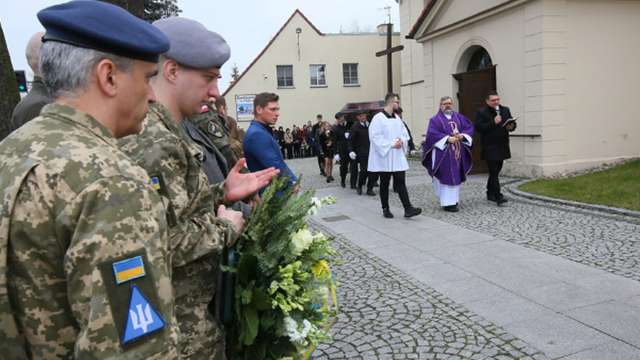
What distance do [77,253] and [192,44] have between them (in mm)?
1086

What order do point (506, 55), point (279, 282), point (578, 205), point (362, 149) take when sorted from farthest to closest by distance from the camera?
point (506, 55) → point (362, 149) → point (578, 205) → point (279, 282)

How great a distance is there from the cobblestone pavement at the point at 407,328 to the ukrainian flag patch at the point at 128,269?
2669 millimetres

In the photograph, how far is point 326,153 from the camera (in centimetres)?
1387

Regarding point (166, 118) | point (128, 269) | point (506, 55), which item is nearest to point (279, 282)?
point (166, 118)

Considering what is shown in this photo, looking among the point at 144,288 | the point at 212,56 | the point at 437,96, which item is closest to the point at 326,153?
the point at 437,96

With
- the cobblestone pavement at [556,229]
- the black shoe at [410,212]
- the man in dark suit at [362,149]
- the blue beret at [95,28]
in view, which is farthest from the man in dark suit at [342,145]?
the blue beret at [95,28]

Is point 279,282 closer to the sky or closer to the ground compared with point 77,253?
closer to the ground

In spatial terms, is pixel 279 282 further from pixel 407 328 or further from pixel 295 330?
pixel 407 328

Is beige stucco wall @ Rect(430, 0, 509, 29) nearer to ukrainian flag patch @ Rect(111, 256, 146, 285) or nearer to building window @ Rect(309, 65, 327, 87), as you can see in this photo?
ukrainian flag patch @ Rect(111, 256, 146, 285)

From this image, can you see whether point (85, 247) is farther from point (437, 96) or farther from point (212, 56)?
point (437, 96)

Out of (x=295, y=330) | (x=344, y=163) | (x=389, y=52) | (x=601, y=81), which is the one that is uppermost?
(x=389, y=52)

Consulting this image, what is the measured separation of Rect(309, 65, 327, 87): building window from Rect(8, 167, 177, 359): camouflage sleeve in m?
28.1

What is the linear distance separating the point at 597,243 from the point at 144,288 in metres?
6.12

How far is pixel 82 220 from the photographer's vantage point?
1.00m
